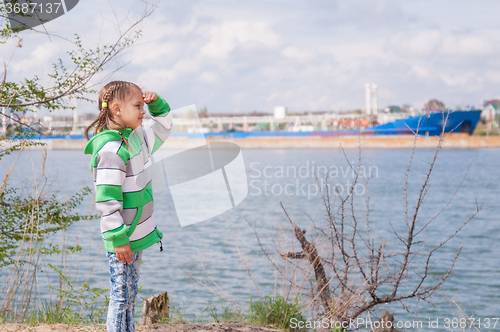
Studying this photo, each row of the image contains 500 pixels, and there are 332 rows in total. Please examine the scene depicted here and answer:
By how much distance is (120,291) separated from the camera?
7.69 feet

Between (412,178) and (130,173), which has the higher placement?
(130,173)

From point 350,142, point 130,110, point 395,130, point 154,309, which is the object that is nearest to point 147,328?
point 154,309

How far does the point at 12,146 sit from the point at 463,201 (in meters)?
22.7

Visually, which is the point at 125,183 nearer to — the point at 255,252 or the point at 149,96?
the point at 149,96

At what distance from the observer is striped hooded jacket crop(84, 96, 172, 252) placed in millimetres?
2164

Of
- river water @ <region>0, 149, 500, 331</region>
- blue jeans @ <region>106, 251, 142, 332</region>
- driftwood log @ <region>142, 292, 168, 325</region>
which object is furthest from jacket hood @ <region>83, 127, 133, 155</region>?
driftwood log @ <region>142, 292, 168, 325</region>

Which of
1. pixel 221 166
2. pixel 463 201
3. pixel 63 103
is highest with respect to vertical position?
pixel 63 103

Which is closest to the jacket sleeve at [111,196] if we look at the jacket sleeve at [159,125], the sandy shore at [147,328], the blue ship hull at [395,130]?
the jacket sleeve at [159,125]

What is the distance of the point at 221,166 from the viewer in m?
3.97

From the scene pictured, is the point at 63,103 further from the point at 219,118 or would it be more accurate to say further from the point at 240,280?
the point at 219,118

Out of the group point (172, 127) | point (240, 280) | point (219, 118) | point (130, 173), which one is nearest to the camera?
point (130, 173)

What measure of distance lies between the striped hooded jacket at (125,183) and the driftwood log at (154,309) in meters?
1.19

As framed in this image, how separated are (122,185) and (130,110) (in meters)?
0.37

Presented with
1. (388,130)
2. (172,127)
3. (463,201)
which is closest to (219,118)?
(388,130)
